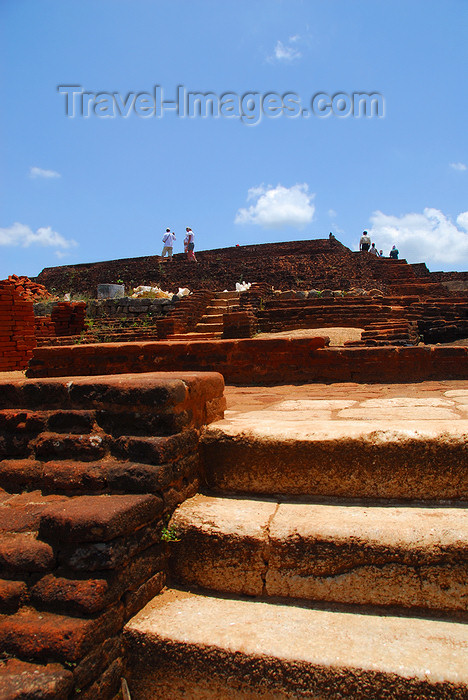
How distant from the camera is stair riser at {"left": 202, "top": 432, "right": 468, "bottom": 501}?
1.73 meters

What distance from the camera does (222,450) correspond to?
1965mm

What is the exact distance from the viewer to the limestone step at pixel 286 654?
1.19 metres

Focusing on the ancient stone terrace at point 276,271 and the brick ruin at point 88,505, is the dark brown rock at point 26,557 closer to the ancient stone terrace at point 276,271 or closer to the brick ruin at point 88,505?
the brick ruin at point 88,505

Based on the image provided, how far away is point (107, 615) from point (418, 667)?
863mm

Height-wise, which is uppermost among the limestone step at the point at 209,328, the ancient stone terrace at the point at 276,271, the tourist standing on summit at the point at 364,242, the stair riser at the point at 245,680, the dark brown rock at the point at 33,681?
the tourist standing on summit at the point at 364,242

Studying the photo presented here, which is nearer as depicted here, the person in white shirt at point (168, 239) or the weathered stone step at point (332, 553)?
the weathered stone step at point (332, 553)

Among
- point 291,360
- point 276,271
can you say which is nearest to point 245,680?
point 291,360

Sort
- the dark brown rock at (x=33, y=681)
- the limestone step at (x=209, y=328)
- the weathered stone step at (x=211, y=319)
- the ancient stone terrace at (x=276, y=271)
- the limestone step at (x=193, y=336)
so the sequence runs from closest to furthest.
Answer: the dark brown rock at (x=33, y=681) < the limestone step at (x=193, y=336) < the limestone step at (x=209, y=328) < the weathered stone step at (x=211, y=319) < the ancient stone terrace at (x=276, y=271)

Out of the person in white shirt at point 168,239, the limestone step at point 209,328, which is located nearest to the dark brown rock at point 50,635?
the limestone step at point 209,328

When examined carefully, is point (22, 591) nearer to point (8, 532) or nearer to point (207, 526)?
point (8, 532)

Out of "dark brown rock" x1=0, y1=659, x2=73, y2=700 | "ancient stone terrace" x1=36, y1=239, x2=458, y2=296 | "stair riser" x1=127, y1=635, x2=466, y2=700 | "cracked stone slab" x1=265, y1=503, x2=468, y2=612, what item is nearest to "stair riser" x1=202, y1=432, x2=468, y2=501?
"cracked stone slab" x1=265, y1=503, x2=468, y2=612

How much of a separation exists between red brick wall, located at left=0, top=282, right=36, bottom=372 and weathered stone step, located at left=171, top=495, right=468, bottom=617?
819 cm

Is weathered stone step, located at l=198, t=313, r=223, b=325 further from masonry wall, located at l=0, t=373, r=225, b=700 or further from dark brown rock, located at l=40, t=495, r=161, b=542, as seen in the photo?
dark brown rock, located at l=40, t=495, r=161, b=542

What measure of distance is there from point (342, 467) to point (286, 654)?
71 centimetres
